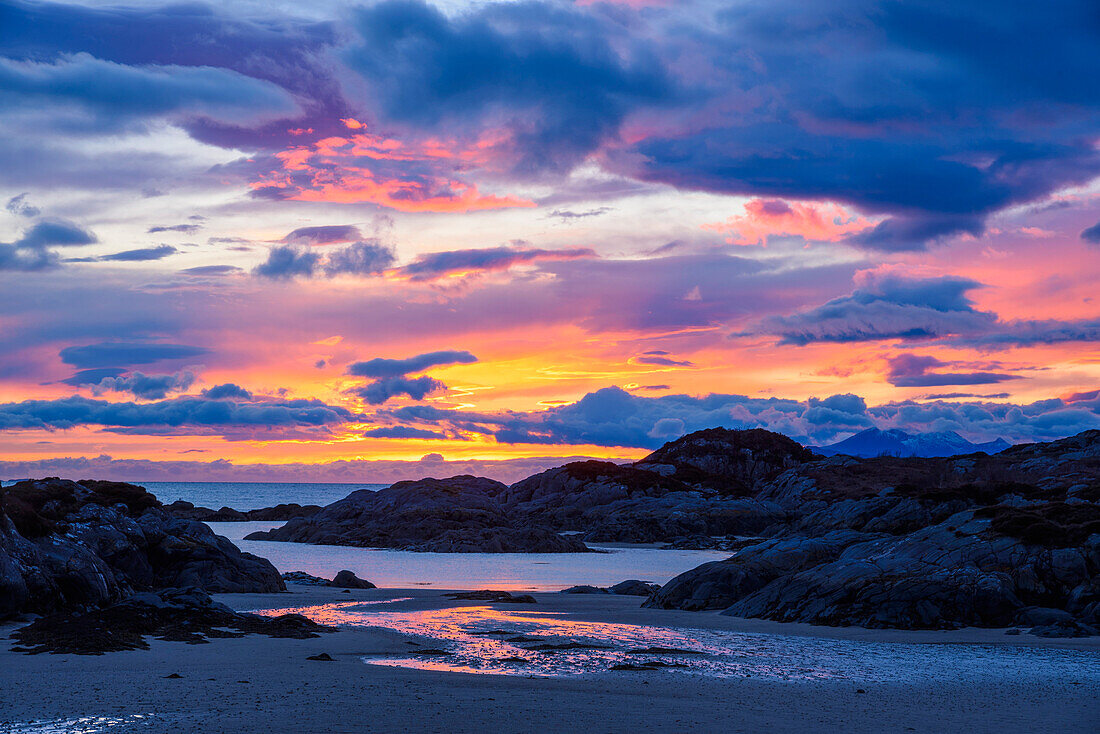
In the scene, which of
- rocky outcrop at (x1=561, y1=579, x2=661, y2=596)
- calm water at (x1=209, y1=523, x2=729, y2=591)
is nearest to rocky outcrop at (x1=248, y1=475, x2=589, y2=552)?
calm water at (x1=209, y1=523, x2=729, y2=591)

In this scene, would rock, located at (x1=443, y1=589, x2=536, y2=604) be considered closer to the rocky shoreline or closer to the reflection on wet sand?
the rocky shoreline

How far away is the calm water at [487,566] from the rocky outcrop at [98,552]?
501 inches

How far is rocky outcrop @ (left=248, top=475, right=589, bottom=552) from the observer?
330 feet

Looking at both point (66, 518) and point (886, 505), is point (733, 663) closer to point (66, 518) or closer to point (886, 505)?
point (66, 518)

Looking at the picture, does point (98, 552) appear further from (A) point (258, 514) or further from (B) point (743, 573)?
(A) point (258, 514)

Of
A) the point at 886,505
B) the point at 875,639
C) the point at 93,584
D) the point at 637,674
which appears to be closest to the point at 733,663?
the point at 637,674

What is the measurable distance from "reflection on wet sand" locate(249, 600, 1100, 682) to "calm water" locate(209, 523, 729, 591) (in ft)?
81.9

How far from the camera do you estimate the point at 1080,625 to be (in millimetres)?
29859

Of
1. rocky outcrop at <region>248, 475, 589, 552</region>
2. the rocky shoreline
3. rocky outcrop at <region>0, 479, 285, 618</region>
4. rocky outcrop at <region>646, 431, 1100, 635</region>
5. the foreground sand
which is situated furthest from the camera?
rocky outcrop at <region>248, 475, 589, 552</region>

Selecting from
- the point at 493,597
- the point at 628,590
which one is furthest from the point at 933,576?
the point at 493,597

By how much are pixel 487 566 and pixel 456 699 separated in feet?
208

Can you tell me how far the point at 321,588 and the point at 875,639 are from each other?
30816mm

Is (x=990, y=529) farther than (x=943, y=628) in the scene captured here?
Yes

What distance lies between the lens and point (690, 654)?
24.9 meters
